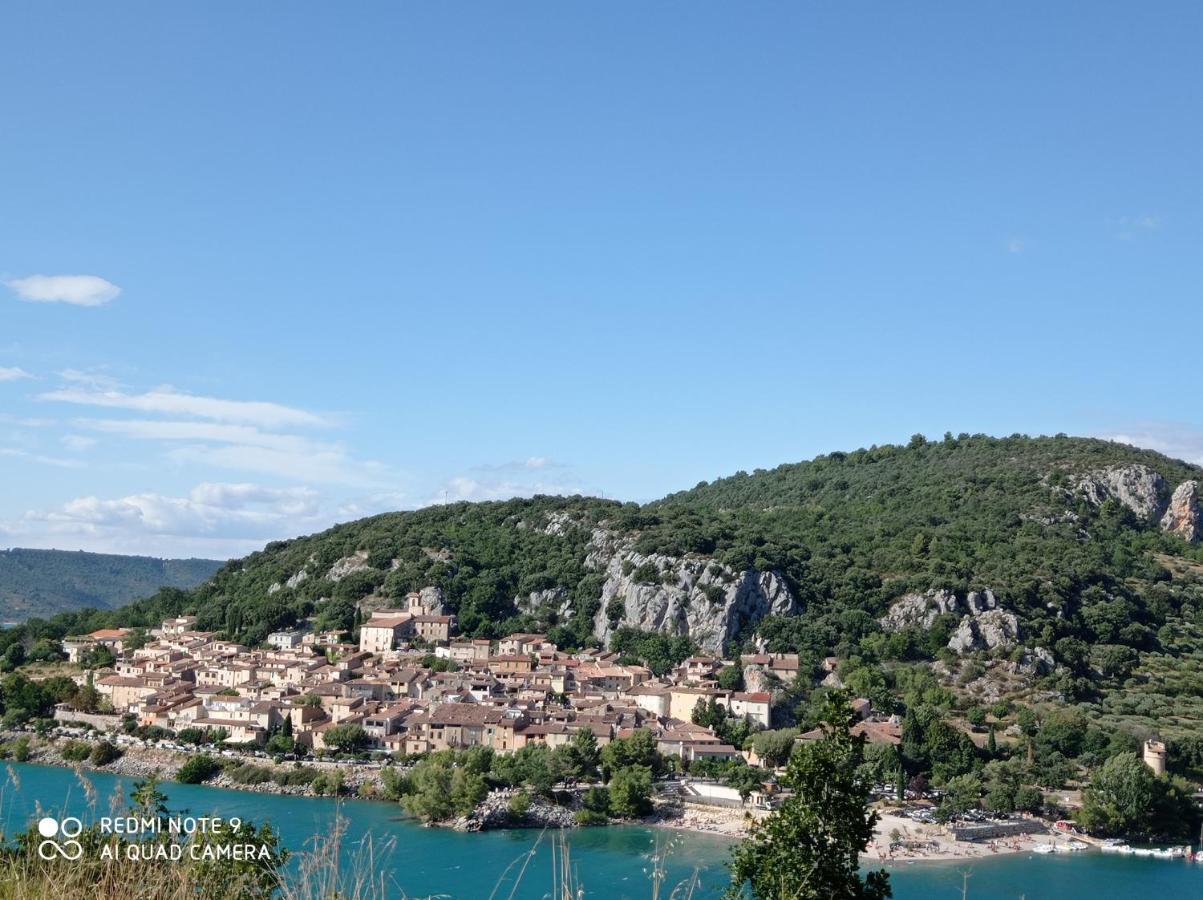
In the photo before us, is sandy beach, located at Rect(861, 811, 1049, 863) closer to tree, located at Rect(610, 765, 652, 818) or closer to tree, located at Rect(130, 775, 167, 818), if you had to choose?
tree, located at Rect(610, 765, 652, 818)

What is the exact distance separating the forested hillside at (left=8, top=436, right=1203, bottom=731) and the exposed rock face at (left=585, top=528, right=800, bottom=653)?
3.3 inches

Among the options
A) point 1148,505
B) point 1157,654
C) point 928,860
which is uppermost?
point 1148,505

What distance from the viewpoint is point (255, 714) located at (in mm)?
29141

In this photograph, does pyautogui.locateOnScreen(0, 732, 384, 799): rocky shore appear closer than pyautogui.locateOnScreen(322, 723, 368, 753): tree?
Yes

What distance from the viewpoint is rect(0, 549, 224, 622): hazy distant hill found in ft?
388

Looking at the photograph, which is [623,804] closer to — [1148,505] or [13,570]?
[1148,505]

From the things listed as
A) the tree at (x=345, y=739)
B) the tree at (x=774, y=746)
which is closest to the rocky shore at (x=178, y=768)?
the tree at (x=345, y=739)

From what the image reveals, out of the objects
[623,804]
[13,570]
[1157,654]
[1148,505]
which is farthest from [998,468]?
[13,570]

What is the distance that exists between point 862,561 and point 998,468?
18225mm

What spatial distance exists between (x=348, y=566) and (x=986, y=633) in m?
26.9

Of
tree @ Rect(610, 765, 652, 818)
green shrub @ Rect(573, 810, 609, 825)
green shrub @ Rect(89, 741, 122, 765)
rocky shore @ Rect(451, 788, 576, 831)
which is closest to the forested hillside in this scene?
green shrub @ Rect(89, 741, 122, 765)

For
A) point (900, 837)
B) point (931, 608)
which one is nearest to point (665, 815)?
point (900, 837)

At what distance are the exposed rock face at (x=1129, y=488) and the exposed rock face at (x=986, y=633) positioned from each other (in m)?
19.7

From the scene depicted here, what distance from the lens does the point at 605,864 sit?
19.7m
